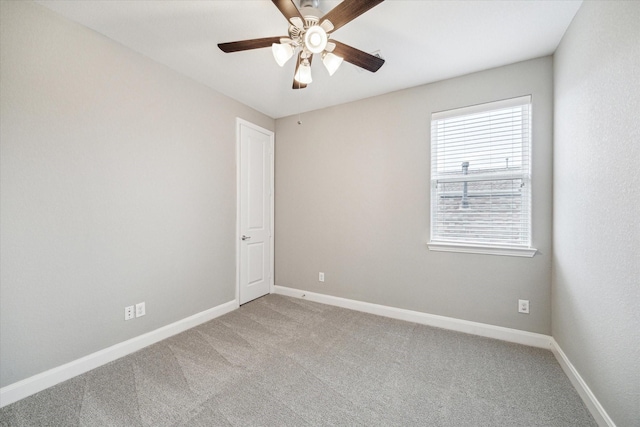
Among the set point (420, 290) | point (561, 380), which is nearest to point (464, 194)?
point (420, 290)

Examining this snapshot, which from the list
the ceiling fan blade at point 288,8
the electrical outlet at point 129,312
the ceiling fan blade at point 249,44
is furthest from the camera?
the electrical outlet at point 129,312

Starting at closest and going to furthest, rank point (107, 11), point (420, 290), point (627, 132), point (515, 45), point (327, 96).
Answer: point (627, 132), point (107, 11), point (515, 45), point (420, 290), point (327, 96)

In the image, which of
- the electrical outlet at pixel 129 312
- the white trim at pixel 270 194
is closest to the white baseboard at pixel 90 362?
the electrical outlet at pixel 129 312

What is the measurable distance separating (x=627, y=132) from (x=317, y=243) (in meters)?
2.92

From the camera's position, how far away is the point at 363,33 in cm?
204

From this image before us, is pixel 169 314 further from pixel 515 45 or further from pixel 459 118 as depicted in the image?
pixel 515 45

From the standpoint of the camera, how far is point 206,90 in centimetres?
294

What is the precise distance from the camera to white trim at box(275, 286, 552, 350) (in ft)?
7.85

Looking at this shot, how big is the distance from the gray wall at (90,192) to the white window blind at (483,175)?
2.63 m

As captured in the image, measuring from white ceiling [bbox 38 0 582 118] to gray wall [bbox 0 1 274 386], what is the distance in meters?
0.30

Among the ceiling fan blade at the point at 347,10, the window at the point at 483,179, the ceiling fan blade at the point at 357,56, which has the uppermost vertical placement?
the ceiling fan blade at the point at 347,10

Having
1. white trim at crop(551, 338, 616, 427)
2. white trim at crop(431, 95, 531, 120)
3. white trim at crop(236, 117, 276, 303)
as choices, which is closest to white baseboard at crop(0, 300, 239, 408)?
white trim at crop(236, 117, 276, 303)

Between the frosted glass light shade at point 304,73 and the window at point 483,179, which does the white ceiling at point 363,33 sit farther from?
the window at point 483,179

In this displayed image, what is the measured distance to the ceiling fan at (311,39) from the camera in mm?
1402
